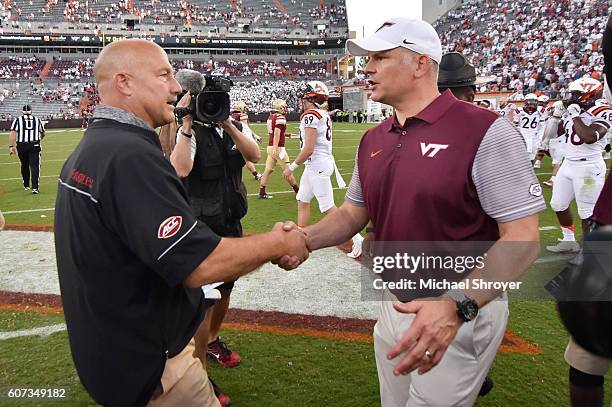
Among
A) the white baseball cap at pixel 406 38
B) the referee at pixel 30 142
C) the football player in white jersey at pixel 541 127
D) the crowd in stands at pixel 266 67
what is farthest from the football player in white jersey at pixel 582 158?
the crowd in stands at pixel 266 67

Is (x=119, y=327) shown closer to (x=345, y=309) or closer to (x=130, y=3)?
(x=345, y=309)

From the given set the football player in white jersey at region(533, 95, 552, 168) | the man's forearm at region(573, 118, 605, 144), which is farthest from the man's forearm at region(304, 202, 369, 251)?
the football player in white jersey at region(533, 95, 552, 168)

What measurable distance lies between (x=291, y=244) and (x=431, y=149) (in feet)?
2.47

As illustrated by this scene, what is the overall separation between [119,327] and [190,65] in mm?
63036

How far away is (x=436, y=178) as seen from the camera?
196 cm

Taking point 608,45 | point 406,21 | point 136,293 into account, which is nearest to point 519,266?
point 608,45

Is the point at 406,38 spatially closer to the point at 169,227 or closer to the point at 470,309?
the point at 470,309

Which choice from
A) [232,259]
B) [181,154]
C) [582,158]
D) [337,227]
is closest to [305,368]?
[337,227]

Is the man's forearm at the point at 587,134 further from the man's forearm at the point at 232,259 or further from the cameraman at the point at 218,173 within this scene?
the man's forearm at the point at 232,259

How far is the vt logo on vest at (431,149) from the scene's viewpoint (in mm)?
1985

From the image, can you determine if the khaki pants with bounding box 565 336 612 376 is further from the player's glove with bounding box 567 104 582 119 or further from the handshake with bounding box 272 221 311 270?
the player's glove with bounding box 567 104 582 119

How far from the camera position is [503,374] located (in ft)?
11.5

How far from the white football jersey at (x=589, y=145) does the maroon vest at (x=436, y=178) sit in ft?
16.8

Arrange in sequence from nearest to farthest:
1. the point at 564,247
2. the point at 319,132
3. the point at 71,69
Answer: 1. the point at 564,247
2. the point at 319,132
3. the point at 71,69
